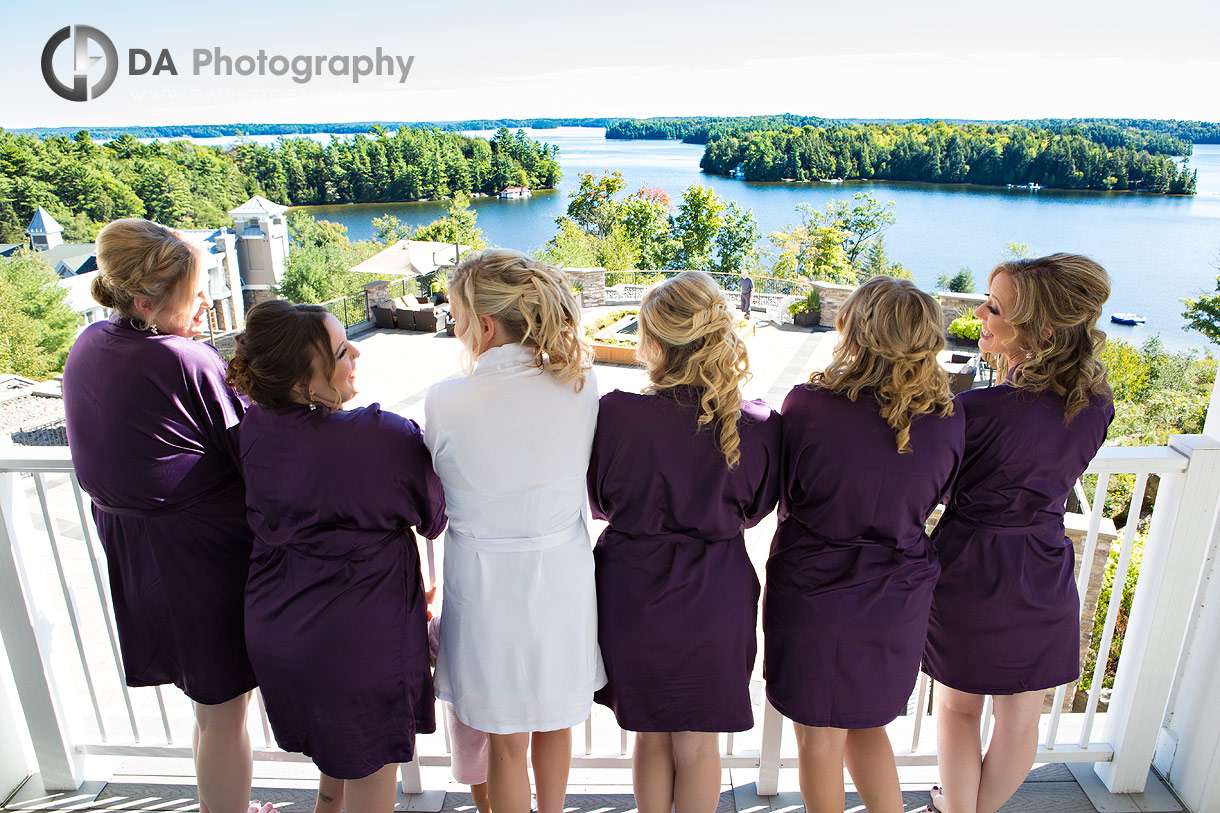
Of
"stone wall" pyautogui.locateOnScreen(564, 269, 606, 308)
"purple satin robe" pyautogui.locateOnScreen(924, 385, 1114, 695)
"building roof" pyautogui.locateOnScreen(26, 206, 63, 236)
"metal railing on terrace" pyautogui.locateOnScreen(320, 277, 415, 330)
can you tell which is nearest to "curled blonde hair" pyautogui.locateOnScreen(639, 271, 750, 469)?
"purple satin robe" pyautogui.locateOnScreen(924, 385, 1114, 695)

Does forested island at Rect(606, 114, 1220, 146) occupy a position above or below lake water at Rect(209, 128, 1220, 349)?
above

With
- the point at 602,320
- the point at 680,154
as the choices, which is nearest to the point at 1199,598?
the point at 602,320

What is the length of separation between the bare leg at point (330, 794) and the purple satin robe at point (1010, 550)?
1.25m

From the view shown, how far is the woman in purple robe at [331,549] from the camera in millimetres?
1229

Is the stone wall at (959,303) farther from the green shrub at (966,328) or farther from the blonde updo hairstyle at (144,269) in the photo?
the blonde updo hairstyle at (144,269)

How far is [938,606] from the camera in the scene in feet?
4.97

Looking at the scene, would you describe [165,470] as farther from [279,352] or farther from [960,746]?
[960,746]

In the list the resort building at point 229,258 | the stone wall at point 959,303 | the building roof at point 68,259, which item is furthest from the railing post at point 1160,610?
the building roof at point 68,259

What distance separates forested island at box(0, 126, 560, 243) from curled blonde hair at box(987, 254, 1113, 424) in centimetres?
4159

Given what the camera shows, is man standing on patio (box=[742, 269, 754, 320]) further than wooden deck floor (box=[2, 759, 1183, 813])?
Yes

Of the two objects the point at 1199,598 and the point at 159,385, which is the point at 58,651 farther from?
the point at 1199,598

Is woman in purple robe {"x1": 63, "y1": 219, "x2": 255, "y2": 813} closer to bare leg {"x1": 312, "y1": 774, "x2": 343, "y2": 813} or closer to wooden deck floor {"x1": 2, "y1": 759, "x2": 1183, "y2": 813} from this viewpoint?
bare leg {"x1": 312, "y1": 774, "x2": 343, "y2": 813}

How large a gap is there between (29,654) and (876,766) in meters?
1.94

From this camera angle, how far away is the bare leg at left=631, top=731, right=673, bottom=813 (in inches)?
59.2
